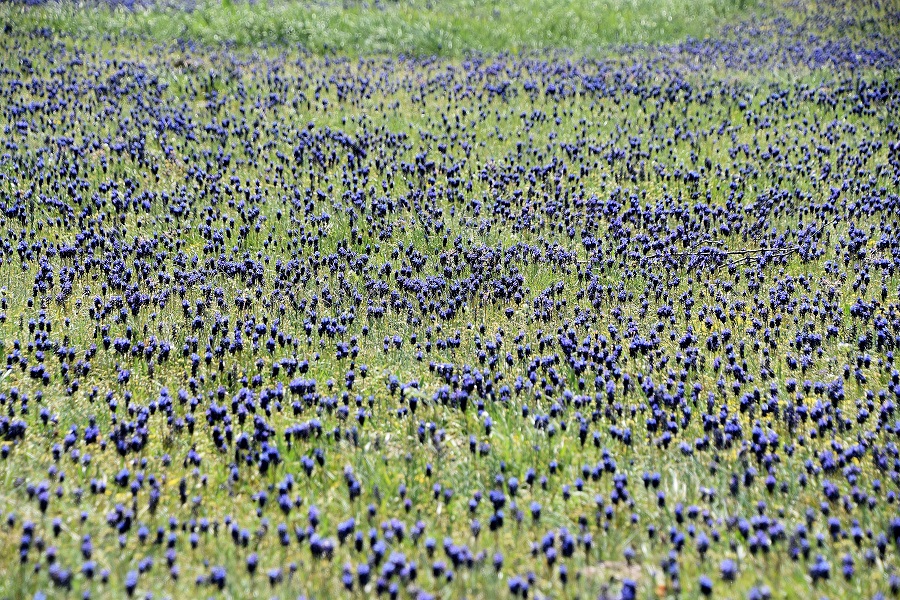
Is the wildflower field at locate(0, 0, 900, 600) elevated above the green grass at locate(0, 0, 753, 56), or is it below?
below

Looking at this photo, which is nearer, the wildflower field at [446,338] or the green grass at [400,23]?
the wildflower field at [446,338]

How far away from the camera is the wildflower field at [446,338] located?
4.82m

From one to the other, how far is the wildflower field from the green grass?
4401 millimetres

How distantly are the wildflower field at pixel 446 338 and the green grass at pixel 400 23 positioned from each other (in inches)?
173

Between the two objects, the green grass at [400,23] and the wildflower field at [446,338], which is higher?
the green grass at [400,23]

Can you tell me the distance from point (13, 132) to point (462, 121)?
288 inches

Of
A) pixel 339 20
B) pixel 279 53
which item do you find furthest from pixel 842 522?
pixel 339 20

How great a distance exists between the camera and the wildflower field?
15.8ft

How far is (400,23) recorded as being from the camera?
21.3 metres

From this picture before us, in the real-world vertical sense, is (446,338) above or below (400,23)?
below

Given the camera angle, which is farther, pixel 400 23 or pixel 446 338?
pixel 400 23

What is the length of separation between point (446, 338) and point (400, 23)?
1606 centimetres

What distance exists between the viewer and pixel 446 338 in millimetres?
7277

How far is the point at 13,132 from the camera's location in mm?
12445
